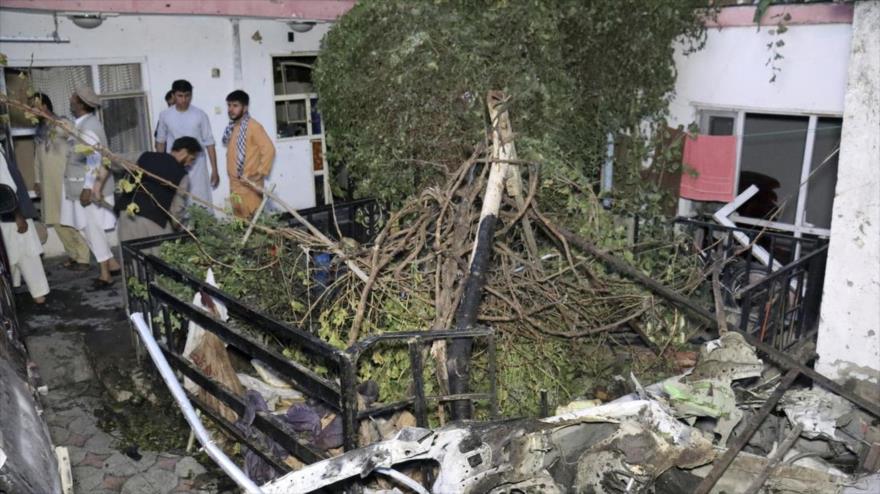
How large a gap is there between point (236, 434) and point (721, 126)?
600 cm

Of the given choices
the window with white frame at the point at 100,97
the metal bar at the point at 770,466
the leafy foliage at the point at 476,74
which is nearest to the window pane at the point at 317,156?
the window with white frame at the point at 100,97

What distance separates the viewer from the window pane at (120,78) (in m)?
9.29

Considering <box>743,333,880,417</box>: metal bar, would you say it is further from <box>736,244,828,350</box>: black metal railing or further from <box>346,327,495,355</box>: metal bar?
<box>346,327,495,355</box>: metal bar

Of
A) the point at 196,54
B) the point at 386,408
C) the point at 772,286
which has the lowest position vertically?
the point at 386,408

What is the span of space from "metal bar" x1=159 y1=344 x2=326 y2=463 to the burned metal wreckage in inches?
0.5

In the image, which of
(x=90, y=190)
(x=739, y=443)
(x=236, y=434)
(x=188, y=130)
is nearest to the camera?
(x=739, y=443)

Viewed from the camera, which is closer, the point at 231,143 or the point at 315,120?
the point at 231,143

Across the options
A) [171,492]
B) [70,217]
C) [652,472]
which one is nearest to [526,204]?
[652,472]

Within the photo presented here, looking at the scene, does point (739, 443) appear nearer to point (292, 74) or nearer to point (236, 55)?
point (236, 55)

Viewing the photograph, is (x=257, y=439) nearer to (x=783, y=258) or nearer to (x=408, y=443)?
(x=408, y=443)

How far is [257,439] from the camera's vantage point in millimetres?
4934

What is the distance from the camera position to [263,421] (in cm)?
470

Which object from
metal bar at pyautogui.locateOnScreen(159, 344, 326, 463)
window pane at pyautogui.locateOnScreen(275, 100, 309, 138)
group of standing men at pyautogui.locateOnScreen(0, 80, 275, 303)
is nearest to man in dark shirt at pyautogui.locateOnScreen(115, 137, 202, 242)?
group of standing men at pyautogui.locateOnScreen(0, 80, 275, 303)

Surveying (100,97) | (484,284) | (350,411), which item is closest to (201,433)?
(350,411)
